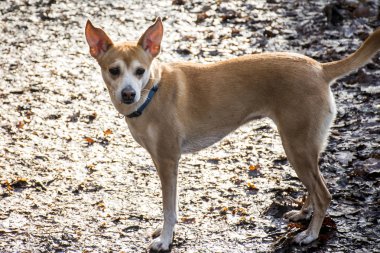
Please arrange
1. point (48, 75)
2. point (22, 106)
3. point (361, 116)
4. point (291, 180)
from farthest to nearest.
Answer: point (48, 75) → point (22, 106) → point (361, 116) → point (291, 180)

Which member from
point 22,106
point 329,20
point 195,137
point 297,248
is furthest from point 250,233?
point 329,20

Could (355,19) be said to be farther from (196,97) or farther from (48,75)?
(196,97)

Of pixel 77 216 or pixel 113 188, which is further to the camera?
pixel 113 188

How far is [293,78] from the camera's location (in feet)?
15.7

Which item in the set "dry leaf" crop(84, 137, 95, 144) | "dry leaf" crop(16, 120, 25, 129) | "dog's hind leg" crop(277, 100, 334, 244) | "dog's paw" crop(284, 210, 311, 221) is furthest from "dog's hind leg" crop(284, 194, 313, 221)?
"dry leaf" crop(16, 120, 25, 129)

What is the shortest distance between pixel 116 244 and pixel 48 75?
3.53 meters

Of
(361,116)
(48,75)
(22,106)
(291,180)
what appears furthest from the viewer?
Answer: (48,75)

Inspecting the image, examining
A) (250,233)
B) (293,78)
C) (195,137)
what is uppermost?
(293,78)

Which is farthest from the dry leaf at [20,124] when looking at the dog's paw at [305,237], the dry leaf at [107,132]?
the dog's paw at [305,237]

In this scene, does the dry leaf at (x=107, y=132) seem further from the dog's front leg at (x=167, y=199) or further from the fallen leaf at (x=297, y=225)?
the fallen leaf at (x=297, y=225)

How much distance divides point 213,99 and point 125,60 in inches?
30.1

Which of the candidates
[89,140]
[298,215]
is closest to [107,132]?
[89,140]

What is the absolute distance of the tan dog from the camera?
473 centimetres

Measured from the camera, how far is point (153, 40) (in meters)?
4.87
